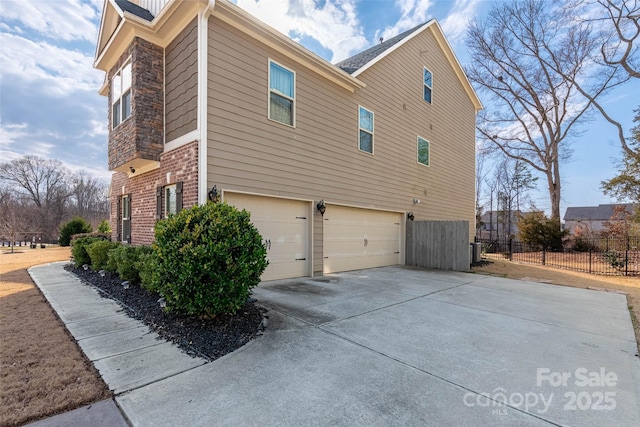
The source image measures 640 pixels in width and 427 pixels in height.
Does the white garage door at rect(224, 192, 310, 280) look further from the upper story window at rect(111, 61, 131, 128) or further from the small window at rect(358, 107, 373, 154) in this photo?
the upper story window at rect(111, 61, 131, 128)

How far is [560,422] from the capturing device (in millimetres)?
2215

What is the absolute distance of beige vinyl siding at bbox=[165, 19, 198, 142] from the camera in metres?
5.70

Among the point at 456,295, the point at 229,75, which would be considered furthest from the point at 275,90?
the point at 456,295

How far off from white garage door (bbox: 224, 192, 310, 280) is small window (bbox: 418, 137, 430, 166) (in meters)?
6.23

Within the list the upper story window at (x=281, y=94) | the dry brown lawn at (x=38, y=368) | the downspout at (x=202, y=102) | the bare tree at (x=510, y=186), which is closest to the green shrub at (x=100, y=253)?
the dry brown lawn at (x=38, y=368)

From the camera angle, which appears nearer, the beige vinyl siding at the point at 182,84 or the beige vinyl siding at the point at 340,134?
the beige vinyl siding at the point at 182,84

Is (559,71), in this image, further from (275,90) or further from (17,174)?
(17,174)

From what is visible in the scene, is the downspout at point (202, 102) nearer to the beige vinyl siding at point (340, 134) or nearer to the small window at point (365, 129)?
the beige vinyl siding at point (340, 134)

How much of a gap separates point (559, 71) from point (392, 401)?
26455 millimetres

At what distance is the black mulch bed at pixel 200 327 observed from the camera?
3334mm

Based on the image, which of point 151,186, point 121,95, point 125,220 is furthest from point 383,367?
point 125,220

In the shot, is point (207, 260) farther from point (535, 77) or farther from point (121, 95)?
point (535, 77)

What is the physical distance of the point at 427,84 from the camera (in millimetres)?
12148

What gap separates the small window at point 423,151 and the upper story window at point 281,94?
6.39m
